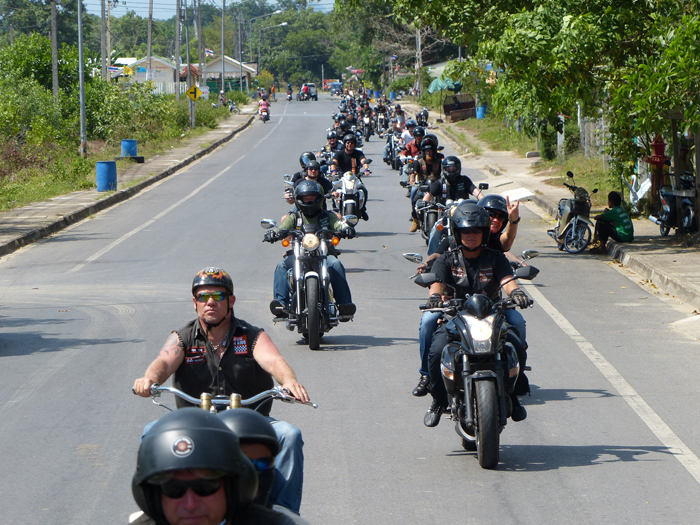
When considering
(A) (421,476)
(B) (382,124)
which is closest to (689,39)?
(A) (421,476)

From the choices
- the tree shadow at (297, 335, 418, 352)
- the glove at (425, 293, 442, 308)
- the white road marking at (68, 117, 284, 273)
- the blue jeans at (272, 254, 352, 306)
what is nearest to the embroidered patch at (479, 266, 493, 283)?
the glove at (425, 293, 442, 308)

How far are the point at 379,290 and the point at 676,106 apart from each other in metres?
5.34

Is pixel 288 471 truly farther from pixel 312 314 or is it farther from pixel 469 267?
pixel 312 314

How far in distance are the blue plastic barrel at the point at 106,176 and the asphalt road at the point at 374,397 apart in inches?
395

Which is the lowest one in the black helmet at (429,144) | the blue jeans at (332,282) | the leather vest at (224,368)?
the blue jeans at (332,282)

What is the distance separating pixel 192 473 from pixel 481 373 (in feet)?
12.3

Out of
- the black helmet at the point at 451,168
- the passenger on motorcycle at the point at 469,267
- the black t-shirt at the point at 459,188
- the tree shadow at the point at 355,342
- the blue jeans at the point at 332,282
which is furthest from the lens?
the black t-shirt at the point at 459,188

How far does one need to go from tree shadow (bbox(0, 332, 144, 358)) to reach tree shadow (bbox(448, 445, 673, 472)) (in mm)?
4834

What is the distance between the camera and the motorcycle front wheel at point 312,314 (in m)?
9.84

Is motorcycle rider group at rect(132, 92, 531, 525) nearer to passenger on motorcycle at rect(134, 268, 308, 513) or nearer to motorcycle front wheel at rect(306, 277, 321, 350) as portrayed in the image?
passenger on motorcycle at rect(134, 268, 308, 513)

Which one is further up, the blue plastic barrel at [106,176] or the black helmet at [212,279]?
the black helmet at [212,279]

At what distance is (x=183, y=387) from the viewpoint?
5.19 meters

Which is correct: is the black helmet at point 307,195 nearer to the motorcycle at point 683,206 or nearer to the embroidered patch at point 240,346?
the embroidered patch at point 240,346

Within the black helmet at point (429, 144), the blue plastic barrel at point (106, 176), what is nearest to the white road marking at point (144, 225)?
the blue plastic barrel at point (106, 176)
